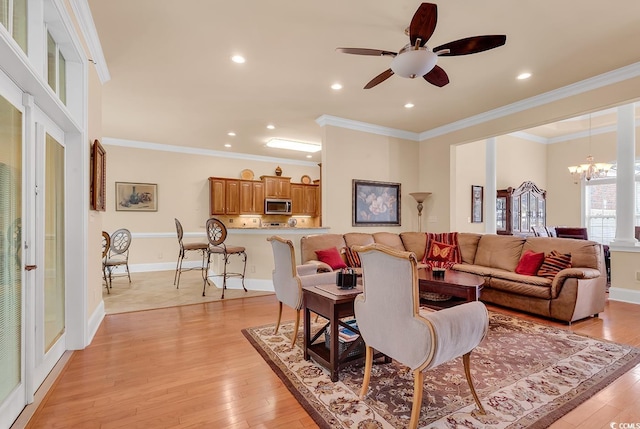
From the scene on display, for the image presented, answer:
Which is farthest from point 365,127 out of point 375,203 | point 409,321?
point 409,321

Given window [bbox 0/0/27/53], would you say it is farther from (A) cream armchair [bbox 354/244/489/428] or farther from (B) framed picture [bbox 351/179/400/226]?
(B) framed picture [bbox 351/179/400/226]

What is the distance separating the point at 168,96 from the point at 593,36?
201 inches

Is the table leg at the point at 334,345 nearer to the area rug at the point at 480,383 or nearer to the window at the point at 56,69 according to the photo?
the area rug at the point at 480,383

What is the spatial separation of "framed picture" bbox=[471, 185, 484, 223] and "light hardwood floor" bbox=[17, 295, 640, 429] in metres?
3.31

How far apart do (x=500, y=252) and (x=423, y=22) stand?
3689 millimetres

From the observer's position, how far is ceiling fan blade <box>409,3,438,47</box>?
2.10 metres

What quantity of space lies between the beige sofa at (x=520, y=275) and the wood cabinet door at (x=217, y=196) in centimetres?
383

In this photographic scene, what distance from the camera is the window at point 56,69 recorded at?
244cm

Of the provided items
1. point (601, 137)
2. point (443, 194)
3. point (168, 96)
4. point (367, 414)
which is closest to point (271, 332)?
point (367, 414)

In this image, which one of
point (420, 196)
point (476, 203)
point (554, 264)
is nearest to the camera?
point (554, 264)

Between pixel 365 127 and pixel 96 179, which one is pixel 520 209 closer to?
pixel 365 127

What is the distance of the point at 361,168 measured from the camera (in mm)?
5688

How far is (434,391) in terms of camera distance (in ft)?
6.92

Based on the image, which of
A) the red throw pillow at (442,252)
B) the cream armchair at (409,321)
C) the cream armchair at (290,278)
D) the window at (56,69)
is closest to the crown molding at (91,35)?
the window at (56,69)
